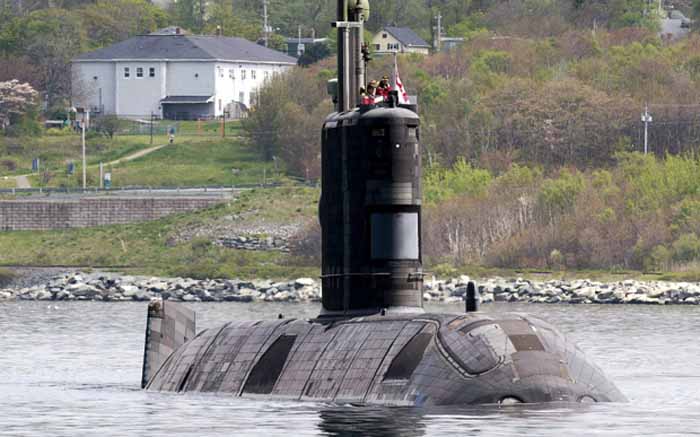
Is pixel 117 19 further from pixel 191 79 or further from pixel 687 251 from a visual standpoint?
pixel 687 251

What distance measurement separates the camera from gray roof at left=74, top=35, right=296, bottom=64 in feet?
513

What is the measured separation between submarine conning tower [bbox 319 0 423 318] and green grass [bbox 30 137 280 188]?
8724 centimetres

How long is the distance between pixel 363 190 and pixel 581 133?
82167 mm

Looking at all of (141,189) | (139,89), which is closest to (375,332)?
(141,189)

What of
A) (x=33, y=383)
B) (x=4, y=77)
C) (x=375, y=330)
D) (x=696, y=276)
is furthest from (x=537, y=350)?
(x=4, y=77)

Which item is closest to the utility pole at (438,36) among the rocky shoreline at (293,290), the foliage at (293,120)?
the foliage at (293,120)

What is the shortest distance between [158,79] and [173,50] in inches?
109

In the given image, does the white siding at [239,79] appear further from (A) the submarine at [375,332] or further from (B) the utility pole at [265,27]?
(A) the submarine at [375,332]

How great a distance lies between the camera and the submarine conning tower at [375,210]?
30.9 m

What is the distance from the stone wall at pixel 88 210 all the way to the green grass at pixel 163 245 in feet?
2.46

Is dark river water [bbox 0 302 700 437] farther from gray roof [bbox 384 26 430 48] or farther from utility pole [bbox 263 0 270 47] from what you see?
utility pole [bbox 263 0 270 47]

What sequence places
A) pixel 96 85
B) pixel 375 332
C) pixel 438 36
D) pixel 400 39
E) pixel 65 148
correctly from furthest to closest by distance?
1. pixel 438 36
2. pixel 400 39
3. pixel 96 85
4. pixel 65 148
5. pixel 375 332

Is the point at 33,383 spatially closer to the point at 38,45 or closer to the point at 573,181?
the point at 573,181

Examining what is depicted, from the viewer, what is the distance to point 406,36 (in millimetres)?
165875
